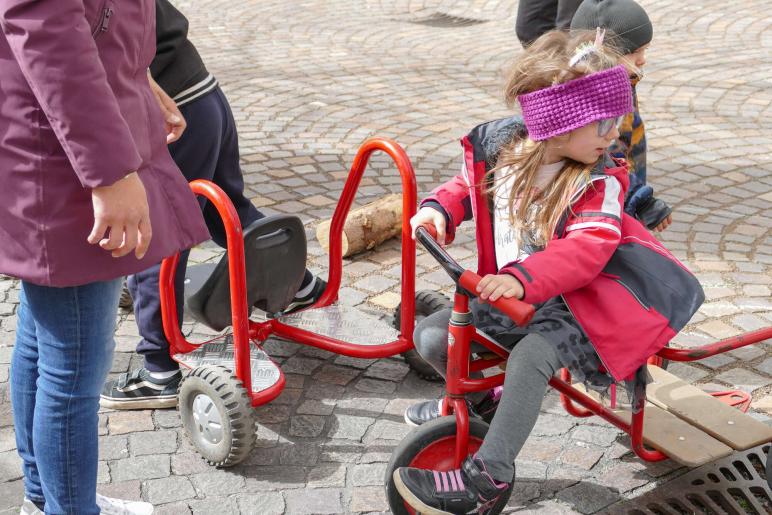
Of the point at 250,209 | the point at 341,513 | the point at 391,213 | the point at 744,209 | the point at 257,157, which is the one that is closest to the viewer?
the point at 341,513

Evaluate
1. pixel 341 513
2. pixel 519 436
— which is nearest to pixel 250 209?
pixel 341 513

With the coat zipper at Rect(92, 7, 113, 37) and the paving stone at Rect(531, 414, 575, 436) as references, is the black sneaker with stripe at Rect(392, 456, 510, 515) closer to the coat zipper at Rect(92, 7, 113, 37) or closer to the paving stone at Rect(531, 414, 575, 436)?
the paving stone at Rect(531, 414, 575, 436)

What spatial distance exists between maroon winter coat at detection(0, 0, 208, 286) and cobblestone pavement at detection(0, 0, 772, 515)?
110cm

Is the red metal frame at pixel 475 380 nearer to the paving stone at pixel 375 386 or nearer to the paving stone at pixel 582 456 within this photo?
the paving stone at pixel 582 456

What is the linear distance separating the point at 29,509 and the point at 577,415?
5.83ft

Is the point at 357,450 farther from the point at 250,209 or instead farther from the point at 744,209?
the point at 744,209

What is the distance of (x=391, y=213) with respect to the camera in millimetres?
5059

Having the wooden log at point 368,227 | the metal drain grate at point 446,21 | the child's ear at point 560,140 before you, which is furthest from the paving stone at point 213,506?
the metal drain grate at point 446,21

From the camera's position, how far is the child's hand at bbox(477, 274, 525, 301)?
2.54 meters

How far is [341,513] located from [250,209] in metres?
1.49

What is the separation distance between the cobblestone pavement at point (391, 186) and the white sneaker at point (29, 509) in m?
0.23

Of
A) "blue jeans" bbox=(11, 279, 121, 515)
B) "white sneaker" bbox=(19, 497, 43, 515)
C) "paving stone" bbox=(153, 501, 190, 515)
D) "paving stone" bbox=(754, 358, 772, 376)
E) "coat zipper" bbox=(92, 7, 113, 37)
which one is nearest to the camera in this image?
"coat zipper" bbox=(92, 7, 113, 37)

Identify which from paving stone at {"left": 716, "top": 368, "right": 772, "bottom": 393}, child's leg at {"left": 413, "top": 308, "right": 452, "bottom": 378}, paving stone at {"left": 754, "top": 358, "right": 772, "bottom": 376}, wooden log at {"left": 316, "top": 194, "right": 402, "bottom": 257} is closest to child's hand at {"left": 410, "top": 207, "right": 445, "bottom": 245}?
child's leg at {"left": 413, "top": 308, "right": 452, "bottom": 378}

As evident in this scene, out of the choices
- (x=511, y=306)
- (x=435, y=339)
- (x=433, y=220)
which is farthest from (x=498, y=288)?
(x=435, y=339)
